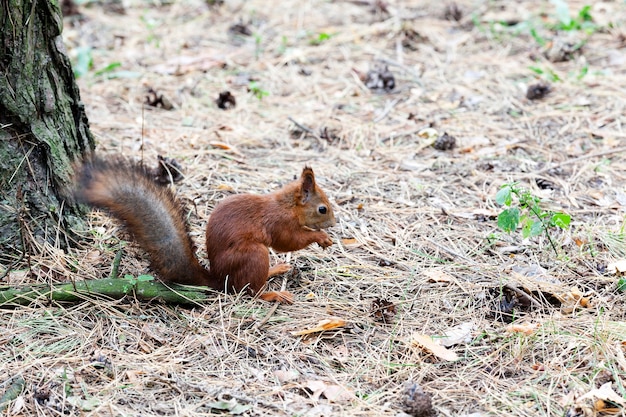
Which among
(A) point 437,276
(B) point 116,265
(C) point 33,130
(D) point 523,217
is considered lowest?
(A) point 437,276

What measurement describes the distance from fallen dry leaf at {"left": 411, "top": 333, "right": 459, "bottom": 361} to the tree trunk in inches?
54.9

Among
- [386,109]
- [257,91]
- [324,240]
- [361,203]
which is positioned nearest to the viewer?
[324,240]

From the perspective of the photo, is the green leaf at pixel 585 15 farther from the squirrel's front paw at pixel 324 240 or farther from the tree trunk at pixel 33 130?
the tree trunk at pixel 33 130

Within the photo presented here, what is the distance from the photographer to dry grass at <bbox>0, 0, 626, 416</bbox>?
7.07ft

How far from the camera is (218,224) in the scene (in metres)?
2.65

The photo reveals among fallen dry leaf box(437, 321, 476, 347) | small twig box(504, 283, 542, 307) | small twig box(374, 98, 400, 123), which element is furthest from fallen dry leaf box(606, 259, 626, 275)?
small twig box(374, 98, 400, 123)

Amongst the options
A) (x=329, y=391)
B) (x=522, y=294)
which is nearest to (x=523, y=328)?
(x=522, y=294)

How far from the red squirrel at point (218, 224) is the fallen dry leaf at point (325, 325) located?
0.80 feet

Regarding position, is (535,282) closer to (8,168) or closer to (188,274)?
(188,274)

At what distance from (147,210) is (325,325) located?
71 centimetres

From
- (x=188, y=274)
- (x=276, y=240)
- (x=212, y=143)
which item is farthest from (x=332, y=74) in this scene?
(x=188, y=274)

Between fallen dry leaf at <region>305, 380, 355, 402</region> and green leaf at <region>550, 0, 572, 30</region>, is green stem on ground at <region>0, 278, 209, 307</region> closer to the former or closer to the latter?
fallen dry leaf at <region>305, 380, 355, 402</region>

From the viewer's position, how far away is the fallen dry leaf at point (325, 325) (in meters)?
2.41

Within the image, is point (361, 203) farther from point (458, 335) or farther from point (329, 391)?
point (329, 391)
